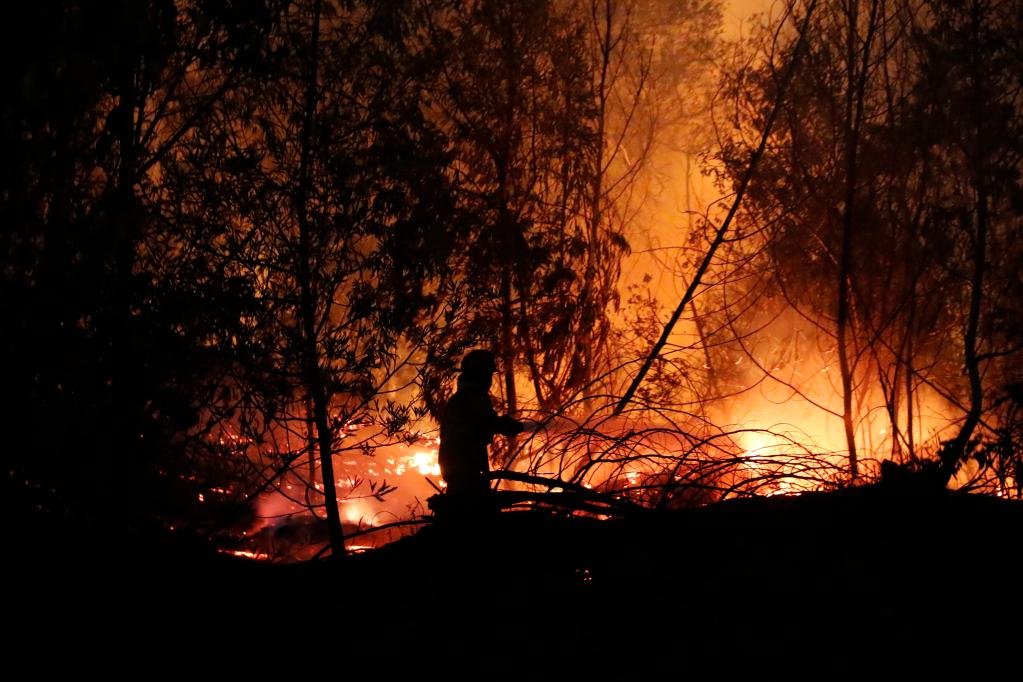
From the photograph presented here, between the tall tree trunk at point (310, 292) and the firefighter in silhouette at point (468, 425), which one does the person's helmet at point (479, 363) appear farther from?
the tall tree trunk at point (310, 292)

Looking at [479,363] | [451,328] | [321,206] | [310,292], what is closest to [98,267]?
[310,292]

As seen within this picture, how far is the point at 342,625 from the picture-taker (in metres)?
2.36

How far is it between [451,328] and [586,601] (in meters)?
6.44

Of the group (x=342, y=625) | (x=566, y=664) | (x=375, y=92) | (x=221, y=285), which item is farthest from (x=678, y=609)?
(x=375, y=92)

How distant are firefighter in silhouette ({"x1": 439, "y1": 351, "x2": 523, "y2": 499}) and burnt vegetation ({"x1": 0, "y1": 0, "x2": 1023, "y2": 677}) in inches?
15.7

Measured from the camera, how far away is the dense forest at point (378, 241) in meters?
4.82

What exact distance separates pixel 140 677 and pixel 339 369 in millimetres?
5884

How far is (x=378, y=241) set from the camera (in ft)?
26.0

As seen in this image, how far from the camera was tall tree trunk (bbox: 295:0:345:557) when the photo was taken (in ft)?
24.4

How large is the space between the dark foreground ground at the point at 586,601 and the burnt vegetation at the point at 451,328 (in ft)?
0.04

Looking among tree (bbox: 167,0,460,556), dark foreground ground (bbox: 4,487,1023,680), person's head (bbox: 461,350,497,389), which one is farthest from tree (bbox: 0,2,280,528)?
person's head (bbox: 461,350,497,389)

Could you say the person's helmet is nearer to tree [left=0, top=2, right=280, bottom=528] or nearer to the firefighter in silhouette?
the firefighter in silhouette

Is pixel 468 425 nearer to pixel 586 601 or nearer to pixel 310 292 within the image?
pixel 586 601

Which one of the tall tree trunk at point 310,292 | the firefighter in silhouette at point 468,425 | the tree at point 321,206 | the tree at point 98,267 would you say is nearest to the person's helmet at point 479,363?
the firefighter in silhouette at point 468,425
